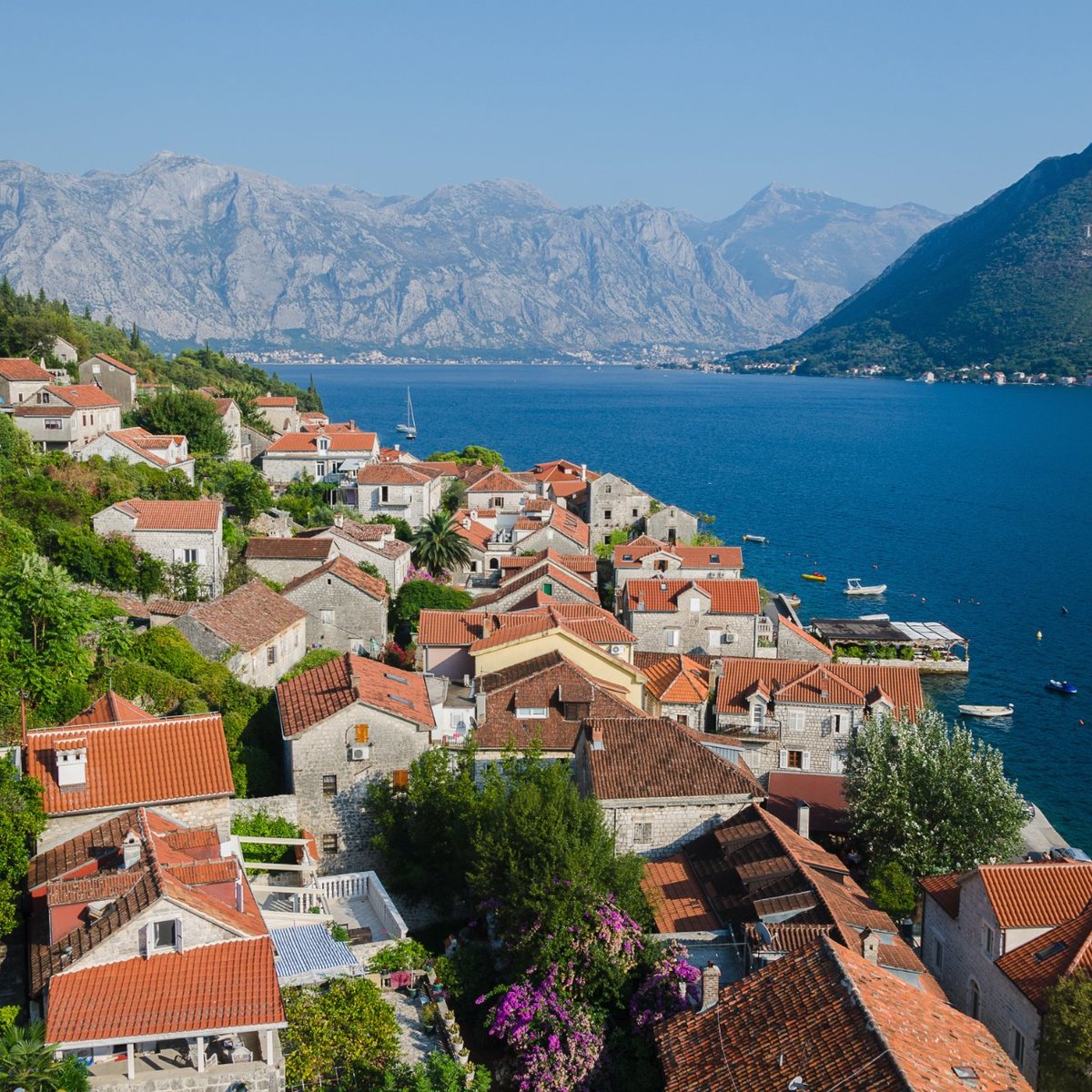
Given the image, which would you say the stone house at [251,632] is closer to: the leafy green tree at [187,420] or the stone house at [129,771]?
the stone house at [129,771]

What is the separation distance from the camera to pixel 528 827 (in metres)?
24.1

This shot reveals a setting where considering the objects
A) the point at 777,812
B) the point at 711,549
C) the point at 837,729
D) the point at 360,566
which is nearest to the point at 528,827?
the point at 777,812

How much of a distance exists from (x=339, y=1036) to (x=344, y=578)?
100ft

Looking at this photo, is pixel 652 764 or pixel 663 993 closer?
pixel 663 993

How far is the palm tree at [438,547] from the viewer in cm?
6438

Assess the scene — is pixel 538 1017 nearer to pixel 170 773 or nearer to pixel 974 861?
pixel 170 773

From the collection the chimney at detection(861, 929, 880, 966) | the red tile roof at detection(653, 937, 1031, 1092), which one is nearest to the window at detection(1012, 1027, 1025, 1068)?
the red tile roof at detection(653, 937, 1031, 1092)

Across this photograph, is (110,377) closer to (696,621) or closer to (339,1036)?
(696,621)

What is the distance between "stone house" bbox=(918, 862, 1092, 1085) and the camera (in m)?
23.5

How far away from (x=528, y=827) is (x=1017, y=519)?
11067 centimetres

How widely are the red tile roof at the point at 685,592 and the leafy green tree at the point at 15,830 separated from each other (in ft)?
111

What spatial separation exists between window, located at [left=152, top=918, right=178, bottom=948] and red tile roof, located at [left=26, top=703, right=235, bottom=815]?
260 inches

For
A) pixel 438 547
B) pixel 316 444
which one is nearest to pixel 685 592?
pixel 438 547

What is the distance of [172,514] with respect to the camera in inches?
1922
